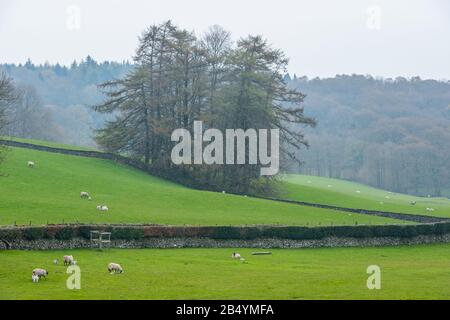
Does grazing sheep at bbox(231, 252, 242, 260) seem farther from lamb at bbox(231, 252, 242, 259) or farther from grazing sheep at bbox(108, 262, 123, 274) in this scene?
grazing sheep at bbox(108, 262, 123, 274)

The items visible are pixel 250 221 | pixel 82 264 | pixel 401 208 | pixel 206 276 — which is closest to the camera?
pixel 206 276

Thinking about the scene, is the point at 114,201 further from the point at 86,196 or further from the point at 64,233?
the point at 64,233

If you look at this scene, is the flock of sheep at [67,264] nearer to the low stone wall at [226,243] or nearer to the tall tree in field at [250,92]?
the low stone wall at [226,243]

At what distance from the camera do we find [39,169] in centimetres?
8438

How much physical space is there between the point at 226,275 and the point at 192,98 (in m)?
59.3

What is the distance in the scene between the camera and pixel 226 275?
44.2 m

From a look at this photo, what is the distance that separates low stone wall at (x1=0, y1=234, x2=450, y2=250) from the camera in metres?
55.1

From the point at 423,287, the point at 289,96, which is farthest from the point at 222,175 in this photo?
the point at 423,287

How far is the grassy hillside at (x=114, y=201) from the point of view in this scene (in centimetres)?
6556

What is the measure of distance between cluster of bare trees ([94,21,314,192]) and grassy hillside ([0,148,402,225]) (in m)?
6.54

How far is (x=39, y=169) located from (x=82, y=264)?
3889 centimetres

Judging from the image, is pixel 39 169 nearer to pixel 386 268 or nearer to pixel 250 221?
pixel 250 221

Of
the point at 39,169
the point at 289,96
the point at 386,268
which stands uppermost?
the point at 289,96
